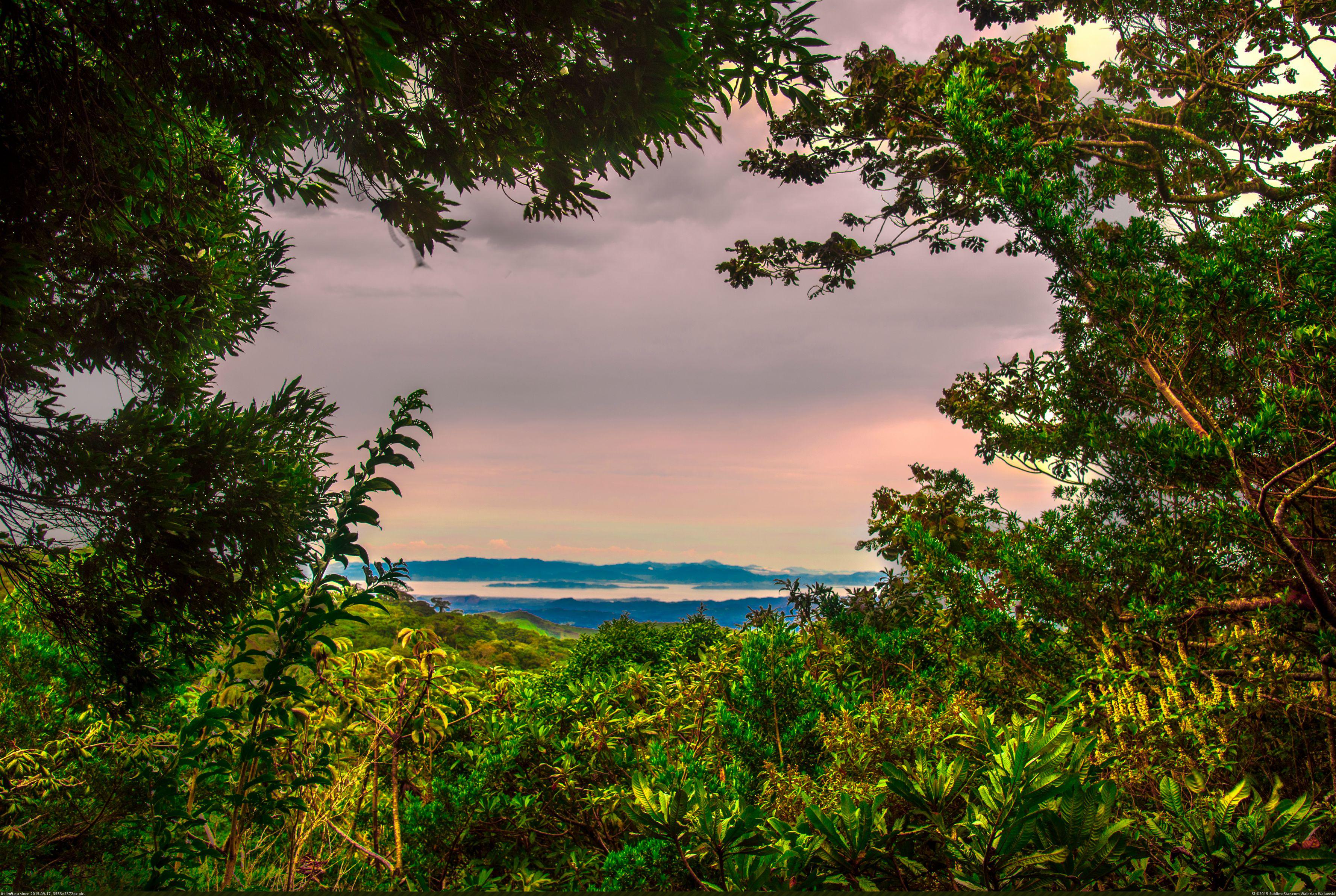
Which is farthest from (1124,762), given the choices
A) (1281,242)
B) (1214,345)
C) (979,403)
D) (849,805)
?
(979,403)

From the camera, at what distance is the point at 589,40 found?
13.7ft

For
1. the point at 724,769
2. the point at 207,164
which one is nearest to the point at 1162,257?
the point at 724,769

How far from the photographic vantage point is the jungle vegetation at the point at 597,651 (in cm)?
191

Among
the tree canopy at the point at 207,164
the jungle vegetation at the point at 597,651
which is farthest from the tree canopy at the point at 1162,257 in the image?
the tree canopy at the point at 207,164

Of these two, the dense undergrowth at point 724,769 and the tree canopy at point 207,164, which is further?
the tree canopy at point 207,164

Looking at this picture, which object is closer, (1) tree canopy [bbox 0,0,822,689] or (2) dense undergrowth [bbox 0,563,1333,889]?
(2) dense undergrowth [bbox 0,563,1333,889]

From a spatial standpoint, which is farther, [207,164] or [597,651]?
[597,651]

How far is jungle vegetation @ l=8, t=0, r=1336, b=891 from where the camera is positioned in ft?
6.27

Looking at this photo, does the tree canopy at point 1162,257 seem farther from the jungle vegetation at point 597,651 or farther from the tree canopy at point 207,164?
the tree canopy at point 207,164

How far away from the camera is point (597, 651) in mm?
6406

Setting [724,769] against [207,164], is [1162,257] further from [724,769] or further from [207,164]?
[207,164]

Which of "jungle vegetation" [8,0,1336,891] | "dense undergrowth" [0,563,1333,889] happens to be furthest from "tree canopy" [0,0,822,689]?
"dense undergrowth" [0,563,1333,889]

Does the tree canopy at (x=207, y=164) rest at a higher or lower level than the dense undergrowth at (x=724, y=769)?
higher

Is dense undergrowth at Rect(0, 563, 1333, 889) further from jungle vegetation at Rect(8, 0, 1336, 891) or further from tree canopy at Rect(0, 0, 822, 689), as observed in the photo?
tree canopy at Rect(0, 0, 822, 689)
